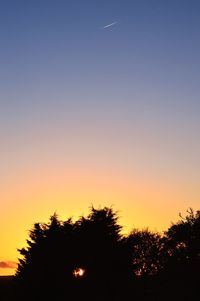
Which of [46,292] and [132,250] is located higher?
[132,250]

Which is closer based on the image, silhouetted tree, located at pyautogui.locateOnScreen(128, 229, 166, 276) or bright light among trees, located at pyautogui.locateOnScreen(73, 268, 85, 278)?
bright light among trees, located at pyautogui.locateOnScreen(73, 268, 85, 278)

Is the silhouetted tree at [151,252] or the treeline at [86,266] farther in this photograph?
the silhouetted tree at [151,252]

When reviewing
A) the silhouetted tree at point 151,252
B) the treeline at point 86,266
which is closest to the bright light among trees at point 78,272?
the treeline at point 86,266

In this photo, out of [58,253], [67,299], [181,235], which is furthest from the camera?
[181,235]

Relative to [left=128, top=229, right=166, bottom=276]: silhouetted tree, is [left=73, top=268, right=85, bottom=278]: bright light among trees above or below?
below

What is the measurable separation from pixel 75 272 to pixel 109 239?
4260 mm

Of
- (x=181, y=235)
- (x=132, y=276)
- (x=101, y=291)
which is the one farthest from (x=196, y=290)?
(x=181, y=235)

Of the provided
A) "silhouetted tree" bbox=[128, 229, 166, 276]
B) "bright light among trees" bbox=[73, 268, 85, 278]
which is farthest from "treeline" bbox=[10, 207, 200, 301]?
"silhouetted tree" bbox=[128, 229, 166, 276]

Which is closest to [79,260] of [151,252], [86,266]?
[86,266]

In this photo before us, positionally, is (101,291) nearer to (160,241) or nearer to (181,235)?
(181,235)

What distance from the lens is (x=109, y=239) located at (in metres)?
37.7

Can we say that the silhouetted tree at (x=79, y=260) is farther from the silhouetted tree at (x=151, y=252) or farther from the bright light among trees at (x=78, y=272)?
the silhouetted tree at (x=151, y=252)

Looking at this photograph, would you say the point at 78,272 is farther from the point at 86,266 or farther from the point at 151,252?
the point at 151,252

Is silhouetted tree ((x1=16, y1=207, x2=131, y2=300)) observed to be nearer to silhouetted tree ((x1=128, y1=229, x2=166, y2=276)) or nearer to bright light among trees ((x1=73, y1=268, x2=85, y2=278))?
bright light among trees ((x1=73, y1=268, x2=85, y2=278))
